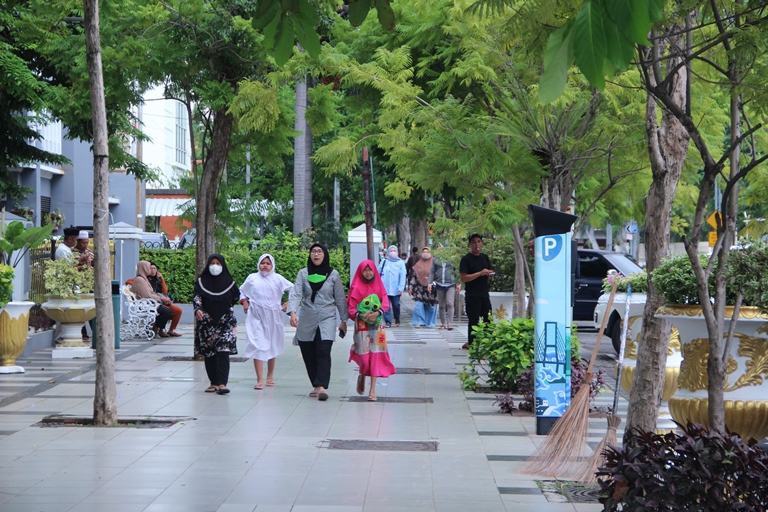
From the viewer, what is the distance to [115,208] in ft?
134

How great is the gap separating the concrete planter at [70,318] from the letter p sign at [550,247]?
9.13 meters

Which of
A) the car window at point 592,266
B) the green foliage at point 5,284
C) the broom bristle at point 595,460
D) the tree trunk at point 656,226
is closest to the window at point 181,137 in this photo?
the car window at point 592,266

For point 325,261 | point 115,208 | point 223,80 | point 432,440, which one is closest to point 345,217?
point 115,208

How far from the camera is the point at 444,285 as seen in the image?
23.3 meters

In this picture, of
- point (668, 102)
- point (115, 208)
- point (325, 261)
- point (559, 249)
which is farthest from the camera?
point (115, 208)

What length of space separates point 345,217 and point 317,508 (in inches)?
1589

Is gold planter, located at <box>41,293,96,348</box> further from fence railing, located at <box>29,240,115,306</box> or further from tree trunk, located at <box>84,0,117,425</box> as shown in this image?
tree trunk, located at <box>84,0,117,425</box>

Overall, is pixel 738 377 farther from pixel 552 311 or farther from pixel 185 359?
pixel 185 359

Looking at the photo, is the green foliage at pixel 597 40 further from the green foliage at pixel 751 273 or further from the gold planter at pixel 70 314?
the gold planter at pixel 70 314

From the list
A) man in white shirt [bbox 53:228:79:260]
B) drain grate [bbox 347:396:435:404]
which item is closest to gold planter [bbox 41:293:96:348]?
man in white shirt [bbox 53:228:79:260]

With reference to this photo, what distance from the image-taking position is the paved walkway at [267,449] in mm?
6707

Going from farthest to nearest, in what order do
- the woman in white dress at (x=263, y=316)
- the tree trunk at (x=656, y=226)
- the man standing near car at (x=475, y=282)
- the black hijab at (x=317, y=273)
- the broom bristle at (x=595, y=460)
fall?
the man standing near car at (x=475, y=282) → the woman in white dress at (x=263, y=316) → the black hijab at (x=317, y=273) → the broom bristle at (x=595, y=460) → the tree trunk at (x=656, y=226)

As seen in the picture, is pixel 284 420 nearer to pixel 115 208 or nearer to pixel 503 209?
pixel 503 209

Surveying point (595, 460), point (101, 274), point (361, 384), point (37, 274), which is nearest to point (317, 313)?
point (361, 384)
